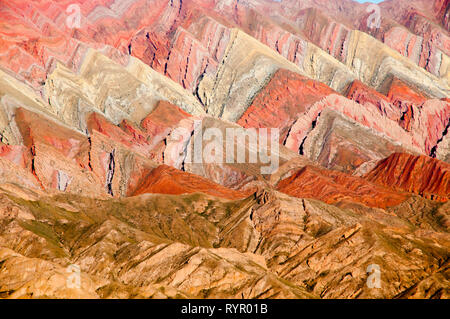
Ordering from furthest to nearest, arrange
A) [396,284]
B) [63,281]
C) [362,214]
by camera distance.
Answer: [362,214]
[396,284]
[63,281]

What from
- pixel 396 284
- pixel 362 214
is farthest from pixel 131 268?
pixel 362 214

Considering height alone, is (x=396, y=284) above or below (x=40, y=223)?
below

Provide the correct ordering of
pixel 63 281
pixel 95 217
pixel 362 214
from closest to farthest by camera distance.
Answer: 1. pixel 63 281
2. pixel 95 217
3. pixel 362 214

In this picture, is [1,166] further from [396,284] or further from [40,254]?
[396,284]

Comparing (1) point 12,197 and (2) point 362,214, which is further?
(2) point 362,214
